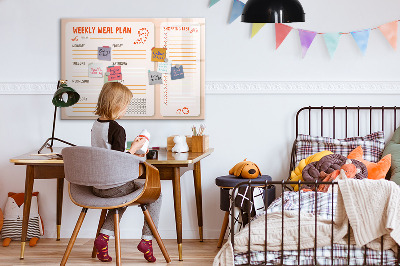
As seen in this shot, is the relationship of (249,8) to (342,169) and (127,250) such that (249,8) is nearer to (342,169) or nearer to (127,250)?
(342,169)

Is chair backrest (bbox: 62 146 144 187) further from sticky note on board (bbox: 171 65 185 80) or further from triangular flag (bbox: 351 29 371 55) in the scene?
triangular flag (bbox: 351 29 371 55)

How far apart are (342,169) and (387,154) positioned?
523 mm

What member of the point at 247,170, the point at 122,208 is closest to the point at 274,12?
the point at 247,170

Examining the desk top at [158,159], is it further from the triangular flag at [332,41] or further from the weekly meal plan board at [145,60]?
the triangular flag at [332,41]

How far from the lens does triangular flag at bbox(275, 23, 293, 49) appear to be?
433 centimetres

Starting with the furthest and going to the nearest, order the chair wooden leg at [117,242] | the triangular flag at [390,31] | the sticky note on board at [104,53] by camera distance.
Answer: the sticky note on board at [104,53] → the triangular flag at [390,31] → the chair wooden leg at [117,242]

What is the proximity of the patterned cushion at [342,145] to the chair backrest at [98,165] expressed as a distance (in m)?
1.37

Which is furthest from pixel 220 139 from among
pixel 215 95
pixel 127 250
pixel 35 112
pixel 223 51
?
pixel 35 112

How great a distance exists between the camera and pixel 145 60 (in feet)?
14.4

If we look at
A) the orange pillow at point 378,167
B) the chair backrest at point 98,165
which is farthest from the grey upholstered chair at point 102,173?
the orange pillow at point 378,167

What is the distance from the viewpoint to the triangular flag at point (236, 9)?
4.33 metres

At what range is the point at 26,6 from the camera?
4422mm

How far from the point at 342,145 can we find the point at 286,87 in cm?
57

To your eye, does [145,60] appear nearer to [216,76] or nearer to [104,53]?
[104,53]
